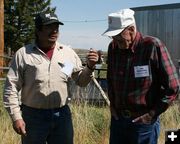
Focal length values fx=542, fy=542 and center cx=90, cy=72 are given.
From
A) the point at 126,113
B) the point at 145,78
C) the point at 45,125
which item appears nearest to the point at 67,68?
the point at 45,125

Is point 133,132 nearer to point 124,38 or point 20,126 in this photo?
point 124,38

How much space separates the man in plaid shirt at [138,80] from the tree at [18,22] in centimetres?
3280

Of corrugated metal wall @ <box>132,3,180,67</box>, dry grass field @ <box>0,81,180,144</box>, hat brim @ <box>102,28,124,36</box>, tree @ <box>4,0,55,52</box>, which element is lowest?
tree @ <box>4,0,55,52</box>

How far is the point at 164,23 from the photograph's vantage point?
1403 centimetres

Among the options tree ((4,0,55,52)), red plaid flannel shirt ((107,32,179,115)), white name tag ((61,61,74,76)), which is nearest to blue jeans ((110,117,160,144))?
red plaid flannel shirt ((107,32,179,115))

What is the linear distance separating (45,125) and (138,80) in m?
1.11

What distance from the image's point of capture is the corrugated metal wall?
1361 centimetres

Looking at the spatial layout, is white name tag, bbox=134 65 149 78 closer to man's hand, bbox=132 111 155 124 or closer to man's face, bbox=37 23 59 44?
man's hand, bbox=132 111 155 124

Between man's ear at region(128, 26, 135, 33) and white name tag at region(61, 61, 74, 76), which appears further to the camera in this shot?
white name tag at region(61, 61, 74, 76)

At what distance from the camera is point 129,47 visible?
438 cm

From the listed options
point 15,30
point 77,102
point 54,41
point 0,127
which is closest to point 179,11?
point 77,102

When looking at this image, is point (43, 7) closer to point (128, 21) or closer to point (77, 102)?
point (77, 102)

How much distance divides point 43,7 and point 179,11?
1148 inches

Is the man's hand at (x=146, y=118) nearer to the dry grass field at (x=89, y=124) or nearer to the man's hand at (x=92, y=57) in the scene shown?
the man's hand at (x=92, y=57)
